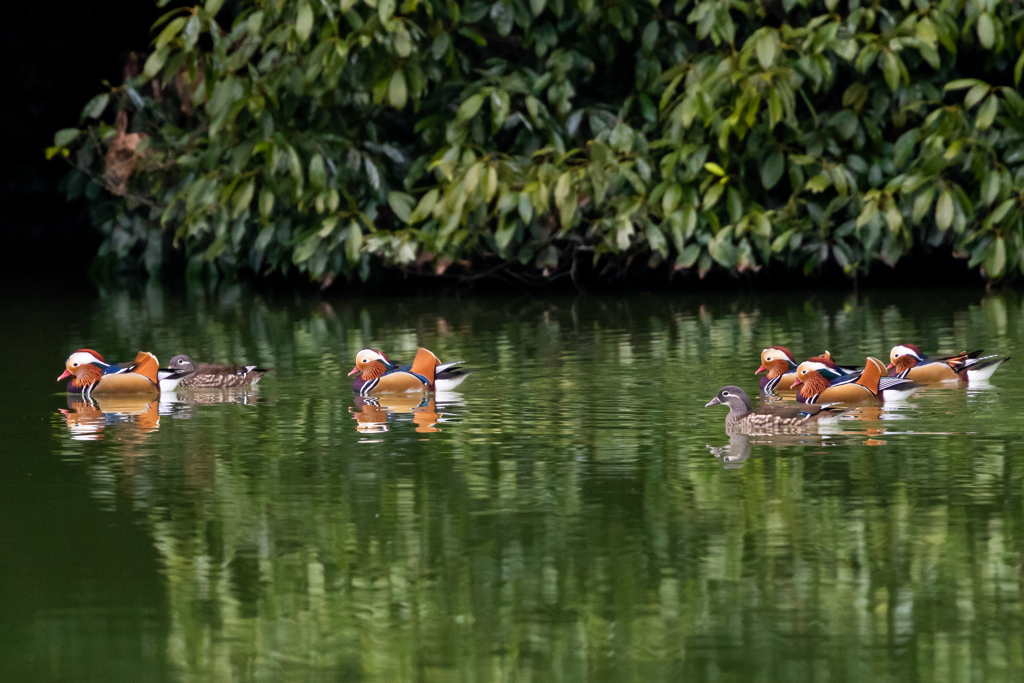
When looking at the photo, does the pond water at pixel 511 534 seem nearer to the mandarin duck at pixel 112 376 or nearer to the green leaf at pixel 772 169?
the mandarin duck at pixel 112 376

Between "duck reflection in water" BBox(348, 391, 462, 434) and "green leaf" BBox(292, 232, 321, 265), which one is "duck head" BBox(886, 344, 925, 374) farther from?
"green leaf" BBox(292, 232, 321, 265)

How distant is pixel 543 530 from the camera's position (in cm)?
555

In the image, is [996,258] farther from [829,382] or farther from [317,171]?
[829,382]

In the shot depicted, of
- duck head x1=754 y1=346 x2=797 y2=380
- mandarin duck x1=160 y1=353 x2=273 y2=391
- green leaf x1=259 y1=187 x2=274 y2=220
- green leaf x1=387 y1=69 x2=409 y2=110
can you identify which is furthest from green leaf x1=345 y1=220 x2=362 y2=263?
duck head x1=754 y1=346 x2=797 y2=380

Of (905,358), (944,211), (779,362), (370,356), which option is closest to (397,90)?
(944,211)

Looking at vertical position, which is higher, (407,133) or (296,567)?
(407,133)

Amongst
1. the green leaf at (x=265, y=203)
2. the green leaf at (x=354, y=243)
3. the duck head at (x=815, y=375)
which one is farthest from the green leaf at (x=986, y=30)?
the green leaf at (x=265, y=203)

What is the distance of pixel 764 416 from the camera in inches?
295

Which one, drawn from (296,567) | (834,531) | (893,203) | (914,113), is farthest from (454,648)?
(914,113)

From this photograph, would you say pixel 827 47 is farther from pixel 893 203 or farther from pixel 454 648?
pixel 454 648

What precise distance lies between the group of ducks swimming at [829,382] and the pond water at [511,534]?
15cm

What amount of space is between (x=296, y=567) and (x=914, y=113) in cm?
1096

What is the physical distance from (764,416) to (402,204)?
760 cm

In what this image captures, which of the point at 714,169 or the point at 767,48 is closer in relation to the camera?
the point at 767,48
